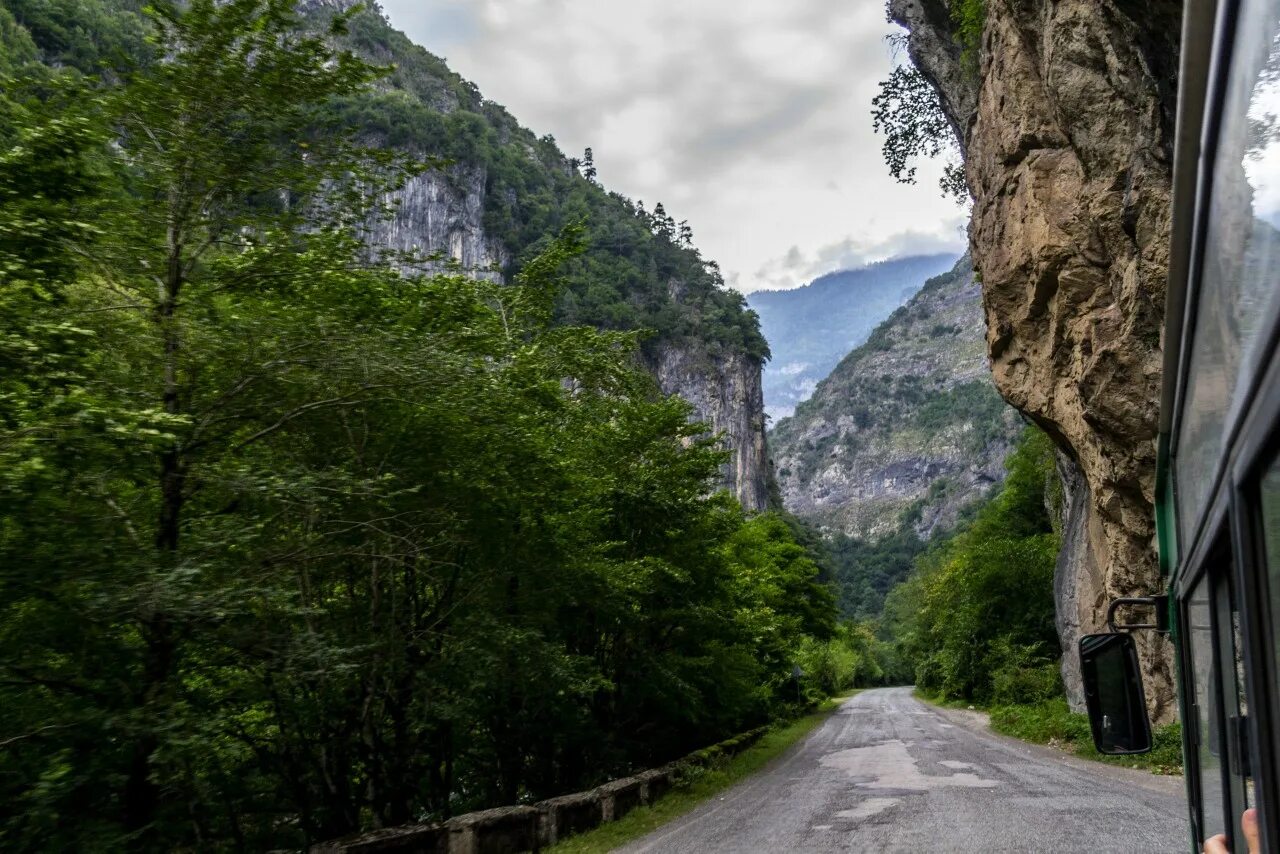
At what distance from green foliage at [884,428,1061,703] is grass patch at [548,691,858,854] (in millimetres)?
11716

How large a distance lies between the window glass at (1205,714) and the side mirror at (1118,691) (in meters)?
0.21

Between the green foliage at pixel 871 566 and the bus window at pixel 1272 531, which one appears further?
the green foliage at pixel 871 566

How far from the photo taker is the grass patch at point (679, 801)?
1010 cm

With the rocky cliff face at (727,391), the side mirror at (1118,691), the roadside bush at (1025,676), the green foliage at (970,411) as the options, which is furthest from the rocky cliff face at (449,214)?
the green foliage at (970,411)

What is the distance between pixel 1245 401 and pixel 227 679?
27.4ft

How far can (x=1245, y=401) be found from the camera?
1.22 meters

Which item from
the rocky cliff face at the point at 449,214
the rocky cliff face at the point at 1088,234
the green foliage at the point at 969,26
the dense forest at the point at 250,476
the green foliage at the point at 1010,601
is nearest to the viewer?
the dense forest at the point at 250,476

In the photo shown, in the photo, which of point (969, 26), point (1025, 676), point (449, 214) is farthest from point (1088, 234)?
point (449, 214)

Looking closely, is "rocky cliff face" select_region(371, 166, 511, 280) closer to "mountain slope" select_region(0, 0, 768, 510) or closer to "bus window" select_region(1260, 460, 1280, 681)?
"mountain slope" select_region(0, 0, 768, 510)

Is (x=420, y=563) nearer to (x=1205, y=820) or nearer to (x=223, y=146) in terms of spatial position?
(x=223, y=146)

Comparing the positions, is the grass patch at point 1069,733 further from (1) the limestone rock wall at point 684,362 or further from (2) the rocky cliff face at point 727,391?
(2) the rocky cliff face at point 727,391

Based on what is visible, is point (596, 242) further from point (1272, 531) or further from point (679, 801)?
point (1272, 531)

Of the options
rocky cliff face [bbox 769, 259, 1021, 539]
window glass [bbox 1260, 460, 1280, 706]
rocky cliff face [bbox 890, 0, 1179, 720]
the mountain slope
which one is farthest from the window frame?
rocky cliff face [bbox 769, 259, 1021, 539]

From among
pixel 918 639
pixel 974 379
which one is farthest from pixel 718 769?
pixel 974 379
